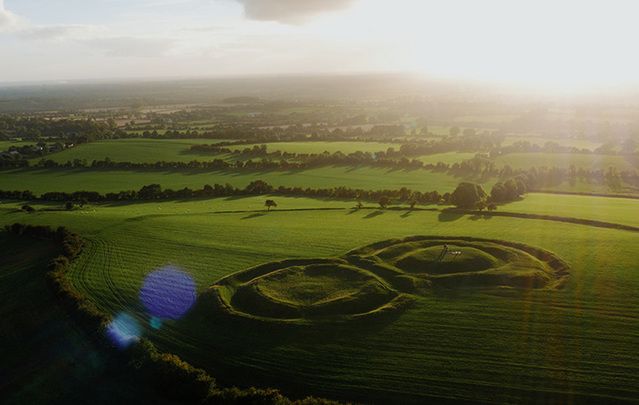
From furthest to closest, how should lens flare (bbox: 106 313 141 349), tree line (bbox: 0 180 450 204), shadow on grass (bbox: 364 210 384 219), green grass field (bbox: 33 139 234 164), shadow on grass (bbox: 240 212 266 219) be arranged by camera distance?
green grass field (bbox: 33 139 234 164) < tree line (bbox: 0 180 450 204) < shadow on grass (bbox: 240 212 266 219) < shadow on grass (bbox: 364 210 384 219) < lens flare (bbox: 106 313 141 349)

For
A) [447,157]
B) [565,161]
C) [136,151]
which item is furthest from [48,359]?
[565,161]

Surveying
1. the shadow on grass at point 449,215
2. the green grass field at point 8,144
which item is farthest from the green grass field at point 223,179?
the green grass field at point 8,144

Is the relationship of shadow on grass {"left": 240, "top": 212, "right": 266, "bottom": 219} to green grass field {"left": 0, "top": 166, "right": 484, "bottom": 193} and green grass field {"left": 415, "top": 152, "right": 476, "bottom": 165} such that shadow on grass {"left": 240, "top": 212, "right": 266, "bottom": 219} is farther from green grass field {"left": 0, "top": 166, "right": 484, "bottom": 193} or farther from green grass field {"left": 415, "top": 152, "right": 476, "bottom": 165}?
green grass field {"left": 415, "top": 152, "right": 476, "bottom": 165}

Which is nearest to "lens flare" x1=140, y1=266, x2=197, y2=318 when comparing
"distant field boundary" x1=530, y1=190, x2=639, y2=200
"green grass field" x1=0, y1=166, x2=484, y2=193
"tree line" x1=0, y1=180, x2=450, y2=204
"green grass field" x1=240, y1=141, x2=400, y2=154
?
"tree line" x1=0, y1=180, x2=450, y2=204

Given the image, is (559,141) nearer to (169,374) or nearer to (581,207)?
(581,207)

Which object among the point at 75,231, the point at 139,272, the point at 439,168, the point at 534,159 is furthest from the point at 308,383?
the point at 534,159
